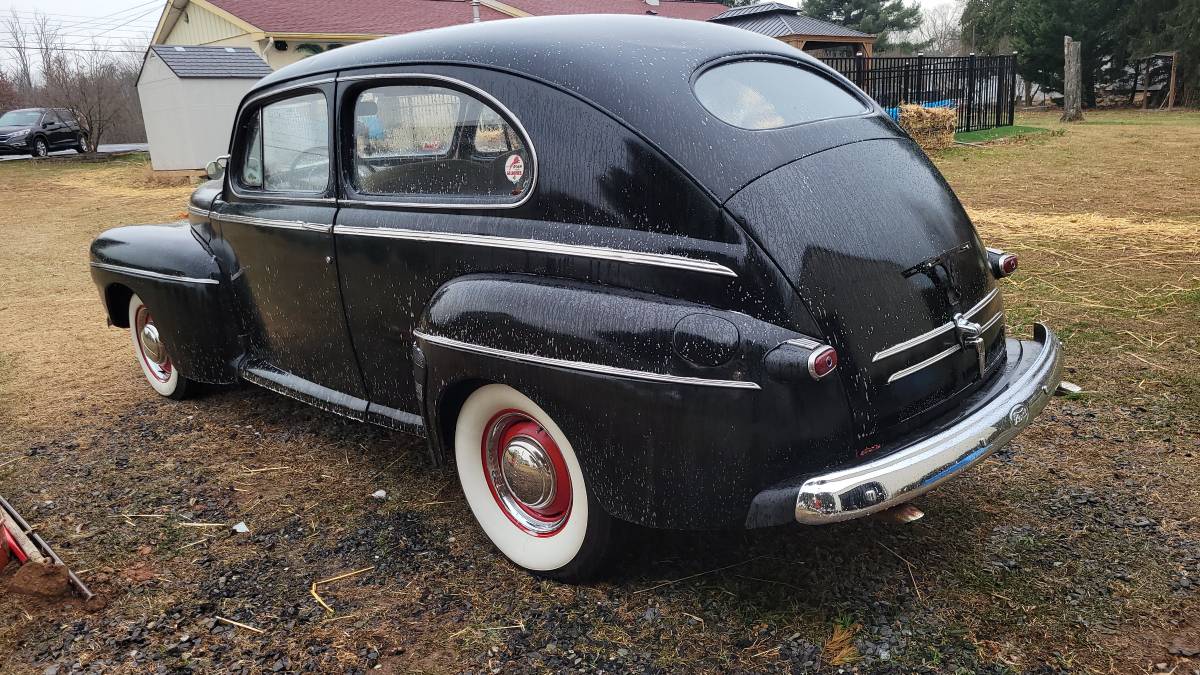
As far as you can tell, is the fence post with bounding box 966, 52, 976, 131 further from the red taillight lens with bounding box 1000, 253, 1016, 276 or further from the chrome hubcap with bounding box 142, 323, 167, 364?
the chrome hubcap with bounding box 142, 323, 167, 364

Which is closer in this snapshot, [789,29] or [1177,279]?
[1177,279]

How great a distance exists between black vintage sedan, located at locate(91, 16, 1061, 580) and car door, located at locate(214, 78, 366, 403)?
3 cm

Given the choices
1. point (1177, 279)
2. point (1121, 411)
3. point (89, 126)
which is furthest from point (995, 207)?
point (89, 126)

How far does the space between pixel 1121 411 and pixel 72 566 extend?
4.42 metres

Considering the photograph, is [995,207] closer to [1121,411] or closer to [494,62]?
[1121,411]

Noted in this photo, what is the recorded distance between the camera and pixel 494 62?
2.93 m

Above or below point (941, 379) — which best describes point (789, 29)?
above

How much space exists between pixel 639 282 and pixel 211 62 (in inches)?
817

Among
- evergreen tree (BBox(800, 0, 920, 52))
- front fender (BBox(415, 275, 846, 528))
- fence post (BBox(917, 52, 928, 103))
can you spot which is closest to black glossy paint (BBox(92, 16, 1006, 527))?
front fender (BBox(415, 275, 846, 528))

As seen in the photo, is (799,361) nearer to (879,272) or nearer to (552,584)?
(879,272)

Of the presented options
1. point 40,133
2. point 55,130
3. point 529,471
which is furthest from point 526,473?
point 55,130

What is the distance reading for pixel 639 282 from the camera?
2541 millimetres

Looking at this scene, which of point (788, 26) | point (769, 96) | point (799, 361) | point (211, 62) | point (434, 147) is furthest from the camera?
point (788, 26)

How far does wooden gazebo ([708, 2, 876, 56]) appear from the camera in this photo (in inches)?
985
